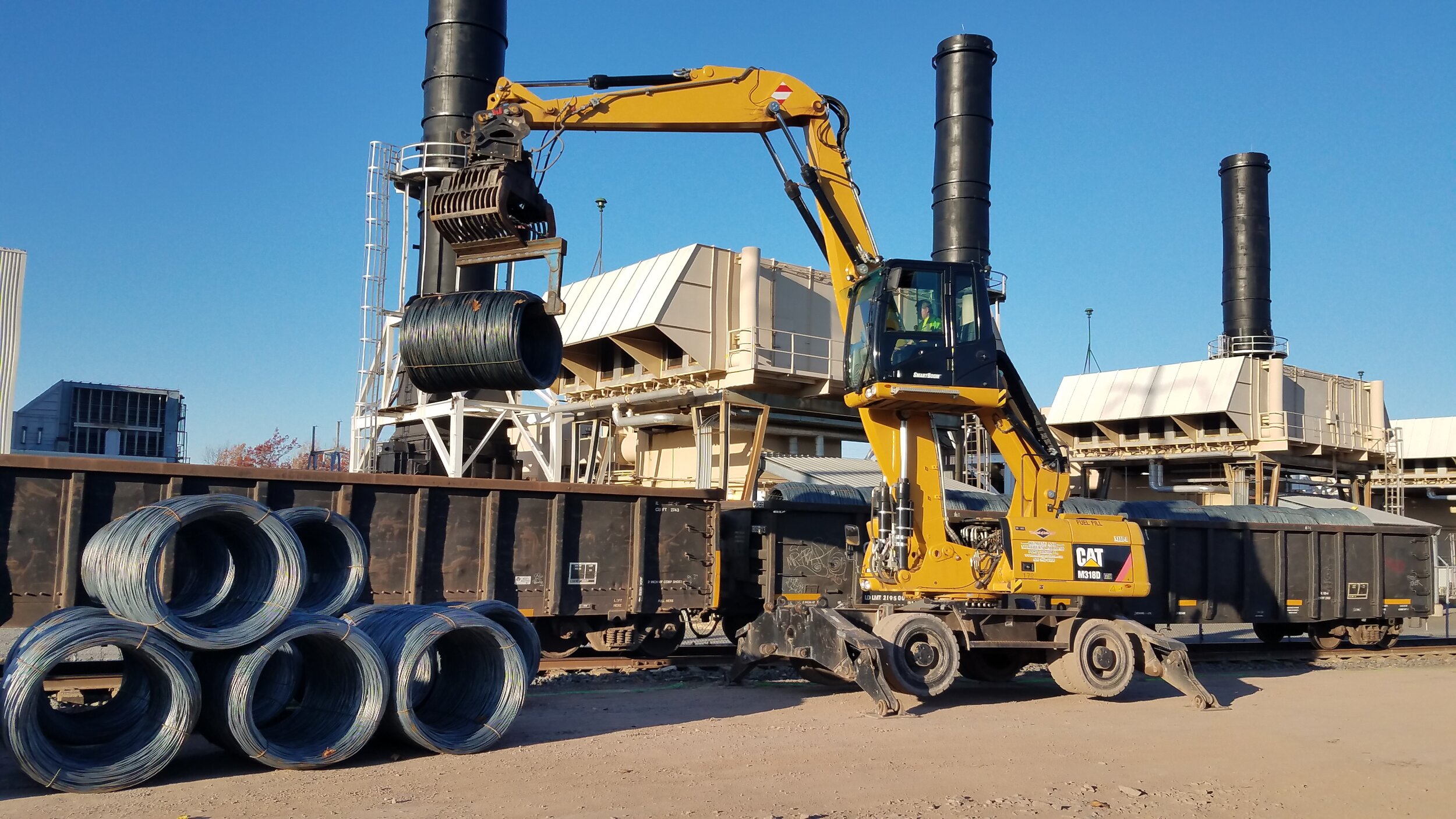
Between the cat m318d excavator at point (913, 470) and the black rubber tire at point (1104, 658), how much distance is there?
0.02 metres

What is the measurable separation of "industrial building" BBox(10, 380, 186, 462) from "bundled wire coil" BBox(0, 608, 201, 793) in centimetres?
3672

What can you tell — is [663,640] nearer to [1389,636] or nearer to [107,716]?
[107,716]

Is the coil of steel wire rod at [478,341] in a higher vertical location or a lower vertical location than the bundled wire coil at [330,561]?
higher

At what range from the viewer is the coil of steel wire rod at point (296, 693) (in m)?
8.46

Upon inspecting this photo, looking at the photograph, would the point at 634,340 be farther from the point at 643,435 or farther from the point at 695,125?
the point at 695,125

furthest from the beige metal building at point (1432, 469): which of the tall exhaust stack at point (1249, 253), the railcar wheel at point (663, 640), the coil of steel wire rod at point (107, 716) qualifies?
the coil of steel wire rod at point (107, 716)

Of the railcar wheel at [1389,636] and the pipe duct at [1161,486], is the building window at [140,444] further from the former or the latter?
the pipe duct at [1161,486]

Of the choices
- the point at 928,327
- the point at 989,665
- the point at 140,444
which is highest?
the point at 928,327

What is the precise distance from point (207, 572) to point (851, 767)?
568 centimetres

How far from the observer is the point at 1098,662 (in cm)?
1350

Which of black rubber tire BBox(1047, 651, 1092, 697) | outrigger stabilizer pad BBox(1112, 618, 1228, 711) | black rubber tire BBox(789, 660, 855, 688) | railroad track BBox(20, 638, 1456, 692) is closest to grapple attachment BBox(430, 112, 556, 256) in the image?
railroad track BBox(20, 638, 1456, 692)

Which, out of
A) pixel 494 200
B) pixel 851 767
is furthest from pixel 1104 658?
pixel 494 200

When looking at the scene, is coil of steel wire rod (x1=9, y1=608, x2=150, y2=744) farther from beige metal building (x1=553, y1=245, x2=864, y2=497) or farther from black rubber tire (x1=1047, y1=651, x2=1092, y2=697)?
beige metal building (x1=553, y1=245, x2=864, y2=497)

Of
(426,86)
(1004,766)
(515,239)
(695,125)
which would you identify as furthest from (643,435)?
(1004,766)
